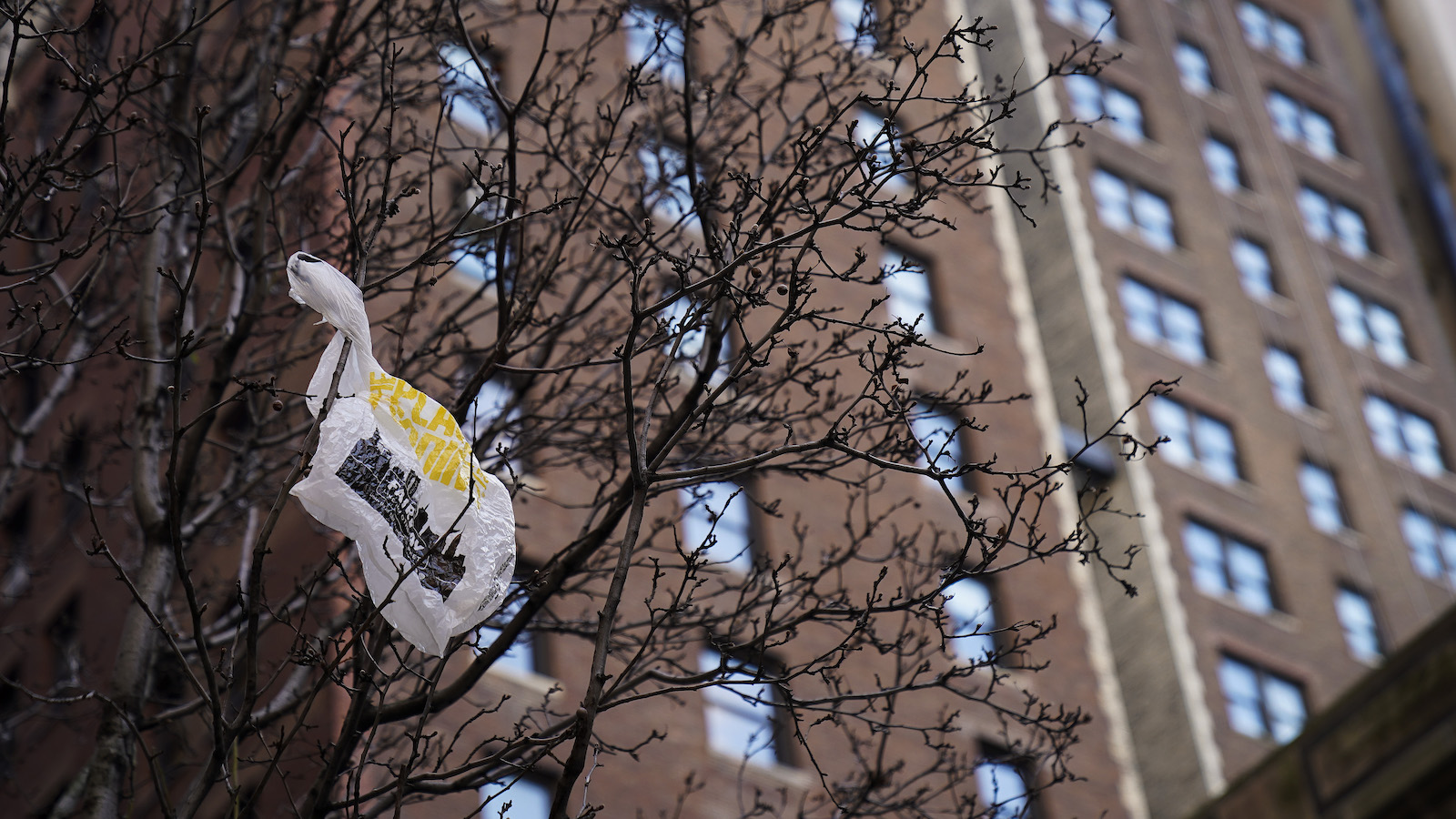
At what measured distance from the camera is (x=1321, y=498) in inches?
1337

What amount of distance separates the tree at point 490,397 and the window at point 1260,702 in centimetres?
669

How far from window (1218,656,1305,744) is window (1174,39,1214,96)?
15531 millimetres

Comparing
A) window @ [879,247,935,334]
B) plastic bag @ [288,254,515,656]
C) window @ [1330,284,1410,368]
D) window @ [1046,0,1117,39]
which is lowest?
plastic bag @ [288,254,515,656]

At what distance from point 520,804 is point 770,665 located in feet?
13.6

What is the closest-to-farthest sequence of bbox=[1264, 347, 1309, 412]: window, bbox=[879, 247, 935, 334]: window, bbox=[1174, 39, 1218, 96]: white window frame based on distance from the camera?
bbox=[879, 247, 935, 334]: window → bbox=[1264, 347, 1309, 412]: window → bbox=[1174, 39, 1218, 96]: white window frame

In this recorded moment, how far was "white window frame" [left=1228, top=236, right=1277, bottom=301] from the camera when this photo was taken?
3656 cm

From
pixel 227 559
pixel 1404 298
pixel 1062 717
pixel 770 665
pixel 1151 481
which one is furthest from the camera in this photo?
pixel 1404 298

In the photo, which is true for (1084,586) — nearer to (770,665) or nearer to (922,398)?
(770,665)

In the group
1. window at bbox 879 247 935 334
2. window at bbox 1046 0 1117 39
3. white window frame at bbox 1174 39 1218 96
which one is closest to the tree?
window at bbox 879 247 935 334

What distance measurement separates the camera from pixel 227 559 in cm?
1891

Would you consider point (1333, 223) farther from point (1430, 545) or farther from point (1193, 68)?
point (1430, 545)

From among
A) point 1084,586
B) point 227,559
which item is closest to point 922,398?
point 227,559

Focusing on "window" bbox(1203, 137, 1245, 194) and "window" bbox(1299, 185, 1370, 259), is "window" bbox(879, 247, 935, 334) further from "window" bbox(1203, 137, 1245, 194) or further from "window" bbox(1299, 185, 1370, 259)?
"window" bbox(1299, 185, 1370, 259)

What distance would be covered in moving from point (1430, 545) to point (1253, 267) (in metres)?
7.02
